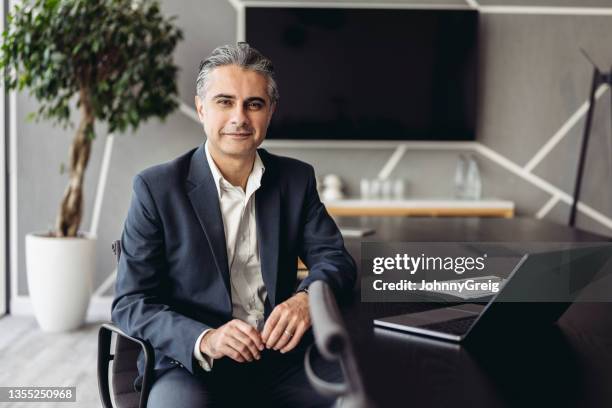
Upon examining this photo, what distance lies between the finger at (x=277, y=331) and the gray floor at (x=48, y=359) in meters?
1.63

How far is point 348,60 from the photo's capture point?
428 centimetres

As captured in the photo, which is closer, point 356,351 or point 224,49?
point 356,351

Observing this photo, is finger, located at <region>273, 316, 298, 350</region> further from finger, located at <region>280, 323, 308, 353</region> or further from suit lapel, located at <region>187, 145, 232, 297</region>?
suit lapel, located at <region>187, 145, 232, 297</region>

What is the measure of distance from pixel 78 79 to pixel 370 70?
5.80 feet

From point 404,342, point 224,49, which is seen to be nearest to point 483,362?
point 404,342

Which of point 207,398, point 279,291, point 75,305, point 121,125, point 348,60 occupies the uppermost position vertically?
point 348,60

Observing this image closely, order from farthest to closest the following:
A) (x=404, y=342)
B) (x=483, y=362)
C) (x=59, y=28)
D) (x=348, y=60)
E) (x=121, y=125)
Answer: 1. (x=348, y=60)
2. (x=121, y=125)
3. (x=59, y=28)
4. (x=404, y=342)
5. (x=483, y=362)

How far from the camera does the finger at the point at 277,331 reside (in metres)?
1.39

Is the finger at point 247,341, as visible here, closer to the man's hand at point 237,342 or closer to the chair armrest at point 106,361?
the man's hand at point 237,342

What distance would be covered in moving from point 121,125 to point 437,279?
8.22 feet

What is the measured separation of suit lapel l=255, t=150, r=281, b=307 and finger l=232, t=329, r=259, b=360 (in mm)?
272

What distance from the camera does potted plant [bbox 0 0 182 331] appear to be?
3451mm

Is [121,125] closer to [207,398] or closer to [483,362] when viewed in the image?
[207,398]

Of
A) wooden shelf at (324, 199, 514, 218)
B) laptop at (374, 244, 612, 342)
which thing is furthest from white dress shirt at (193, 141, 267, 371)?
wooden shelf at (324, 199, 514, 218)
